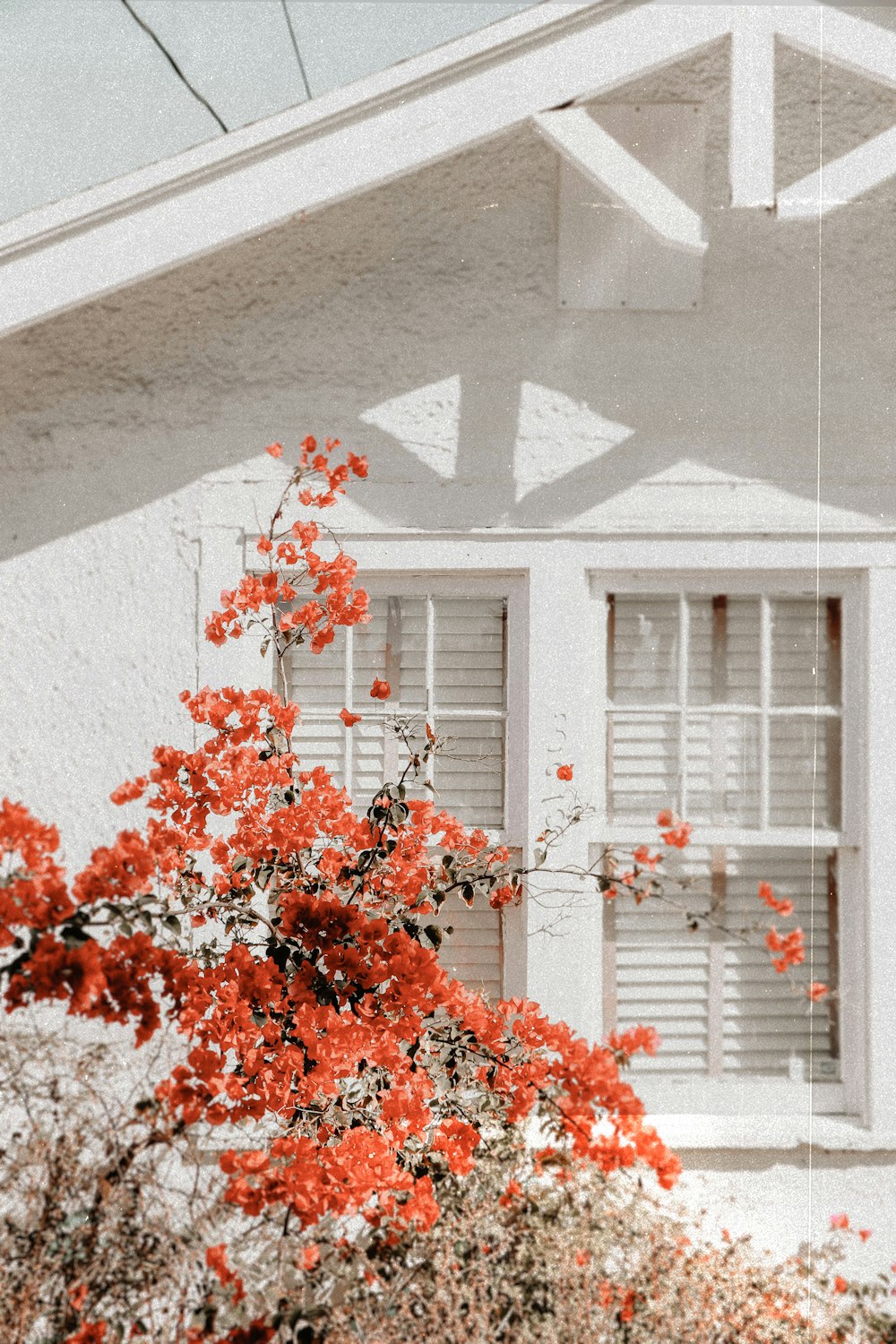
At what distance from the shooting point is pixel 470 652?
294 centimetres

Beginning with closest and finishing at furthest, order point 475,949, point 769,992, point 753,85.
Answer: point 753,85
point 475,949
point 769,992

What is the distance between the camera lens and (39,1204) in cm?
254

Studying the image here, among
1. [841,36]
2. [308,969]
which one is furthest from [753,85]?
[308,969]

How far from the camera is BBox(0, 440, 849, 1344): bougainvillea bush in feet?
8.37

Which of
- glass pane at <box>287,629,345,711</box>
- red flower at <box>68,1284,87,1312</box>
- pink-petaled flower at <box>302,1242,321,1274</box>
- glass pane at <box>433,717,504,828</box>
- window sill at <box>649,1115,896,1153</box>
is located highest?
glass pane at <box>287,629,345,711</box>

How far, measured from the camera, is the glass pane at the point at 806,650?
2971 millimetres

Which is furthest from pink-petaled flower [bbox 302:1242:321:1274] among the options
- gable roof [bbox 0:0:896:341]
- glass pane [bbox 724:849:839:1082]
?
gable roof [bbox 0:0:896:341]

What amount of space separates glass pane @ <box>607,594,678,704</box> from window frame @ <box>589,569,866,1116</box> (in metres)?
0.03

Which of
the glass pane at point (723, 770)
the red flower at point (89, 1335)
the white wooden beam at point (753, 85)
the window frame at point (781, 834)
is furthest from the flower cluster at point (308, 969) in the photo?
the white wooden beam at point (753, 85)

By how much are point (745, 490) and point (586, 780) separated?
0.95m

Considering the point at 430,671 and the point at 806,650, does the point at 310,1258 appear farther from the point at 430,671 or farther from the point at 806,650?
the point at 806,650

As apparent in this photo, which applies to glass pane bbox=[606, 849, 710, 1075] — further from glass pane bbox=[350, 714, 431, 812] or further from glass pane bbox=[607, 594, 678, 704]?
glass pane bbox=[350, 714, 431, 812]

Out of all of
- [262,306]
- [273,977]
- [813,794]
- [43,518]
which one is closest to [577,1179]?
→ [273,977]

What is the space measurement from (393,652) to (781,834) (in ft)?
4.09
